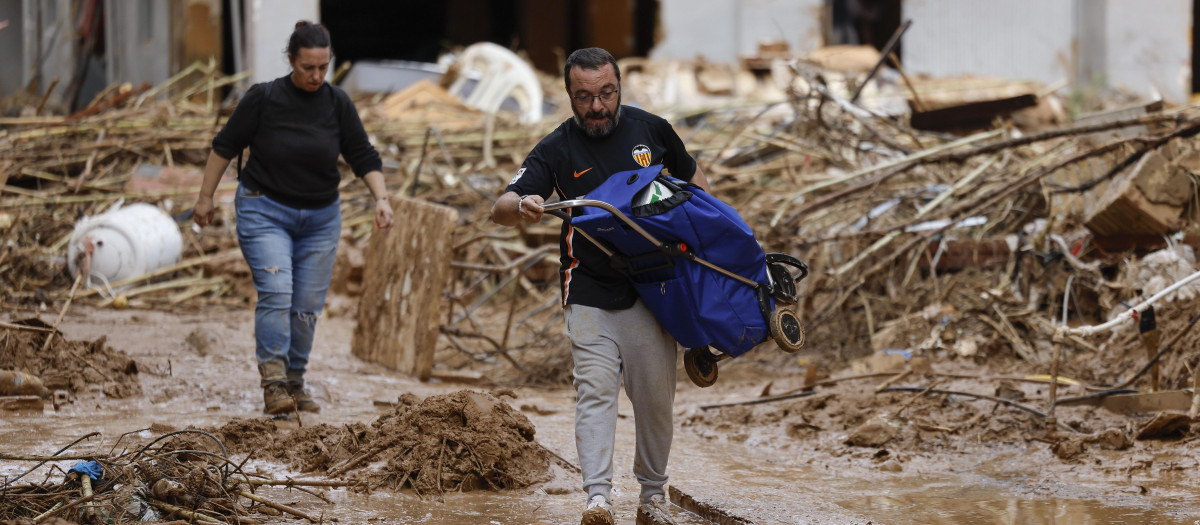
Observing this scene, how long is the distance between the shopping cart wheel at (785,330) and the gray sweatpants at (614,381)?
436 mm

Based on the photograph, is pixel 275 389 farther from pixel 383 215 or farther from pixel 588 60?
pixel 588 60

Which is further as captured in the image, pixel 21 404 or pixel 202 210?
pixel 202 210

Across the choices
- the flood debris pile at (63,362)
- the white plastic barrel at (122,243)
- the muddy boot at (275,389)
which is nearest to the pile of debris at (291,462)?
the muddy boot at (275,389)

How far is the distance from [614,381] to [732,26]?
13.0m

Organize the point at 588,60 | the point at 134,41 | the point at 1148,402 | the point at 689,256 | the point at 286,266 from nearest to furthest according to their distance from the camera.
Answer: the point at 689,256, the point at 588,60, the point at 1148,402, the point at 286,266, the point at 134,41

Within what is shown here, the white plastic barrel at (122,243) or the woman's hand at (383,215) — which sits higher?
the woman's hand at (383,215)

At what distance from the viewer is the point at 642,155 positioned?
3.84 meters

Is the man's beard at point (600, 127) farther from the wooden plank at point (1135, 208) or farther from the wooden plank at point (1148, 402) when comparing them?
the wooden plank at point (1135, 208)

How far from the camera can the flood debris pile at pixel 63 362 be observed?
5.70m

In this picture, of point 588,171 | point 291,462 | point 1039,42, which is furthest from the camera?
point 1039,42

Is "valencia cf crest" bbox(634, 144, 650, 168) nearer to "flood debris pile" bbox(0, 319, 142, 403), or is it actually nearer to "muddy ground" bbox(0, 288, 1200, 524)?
"muddy ground" bbox(0, 288, 1200, 524)

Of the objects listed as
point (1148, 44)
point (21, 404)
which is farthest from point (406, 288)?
point (1148, 44)

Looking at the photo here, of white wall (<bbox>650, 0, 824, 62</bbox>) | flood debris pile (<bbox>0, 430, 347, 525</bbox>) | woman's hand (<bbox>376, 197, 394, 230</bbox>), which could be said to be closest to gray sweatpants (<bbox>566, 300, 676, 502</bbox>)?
flood debris pile (<bbox>0, 430, 347, 525</bbox>)

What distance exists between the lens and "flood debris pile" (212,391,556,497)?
4402 mm
